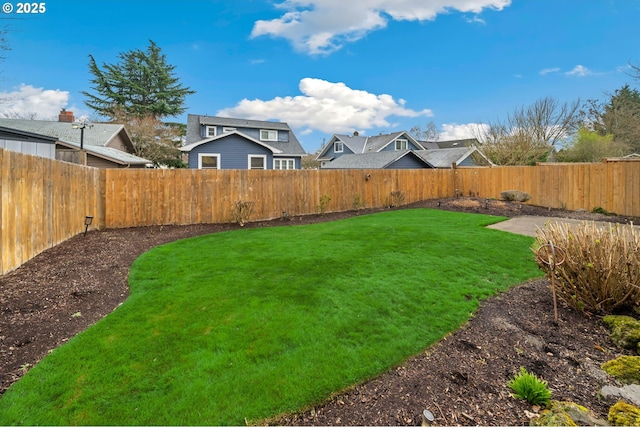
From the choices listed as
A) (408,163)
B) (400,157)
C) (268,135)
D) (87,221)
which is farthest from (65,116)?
(408,163)

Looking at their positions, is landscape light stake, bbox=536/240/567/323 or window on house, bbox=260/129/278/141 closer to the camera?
landscape light stake, bbox=536/240/567/323

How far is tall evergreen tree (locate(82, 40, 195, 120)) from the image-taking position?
2939cm

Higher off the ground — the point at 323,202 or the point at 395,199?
the point at 395,199

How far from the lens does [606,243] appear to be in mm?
3469

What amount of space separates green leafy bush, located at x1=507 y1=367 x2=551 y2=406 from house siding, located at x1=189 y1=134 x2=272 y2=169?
1951cm

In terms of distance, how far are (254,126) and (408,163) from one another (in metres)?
12.9

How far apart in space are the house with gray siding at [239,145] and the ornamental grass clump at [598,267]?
735 inches

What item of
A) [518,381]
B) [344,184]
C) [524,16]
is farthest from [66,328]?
[524,16]

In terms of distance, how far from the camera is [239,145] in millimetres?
20453

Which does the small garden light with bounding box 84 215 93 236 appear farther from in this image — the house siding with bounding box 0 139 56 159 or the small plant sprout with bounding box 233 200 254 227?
the small plant sprout with bounding box 233 200 254 227

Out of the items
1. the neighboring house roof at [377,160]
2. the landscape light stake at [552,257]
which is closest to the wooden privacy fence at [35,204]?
the landscape light stake at [552,257]

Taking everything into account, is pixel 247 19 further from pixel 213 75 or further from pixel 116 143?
pixel 116 143

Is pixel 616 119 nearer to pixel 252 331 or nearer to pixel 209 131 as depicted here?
pixel 209 131

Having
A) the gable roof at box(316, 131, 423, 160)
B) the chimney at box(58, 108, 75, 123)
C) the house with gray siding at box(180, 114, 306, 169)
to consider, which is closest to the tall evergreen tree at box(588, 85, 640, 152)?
the gable roof at box(316, 131, 423, 160)
